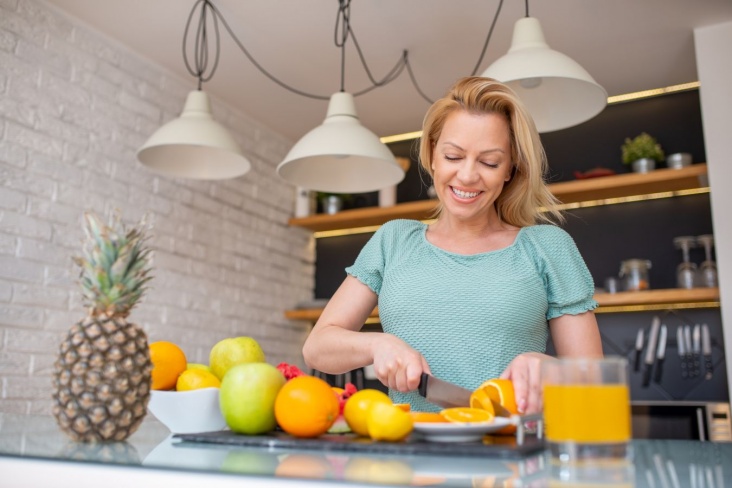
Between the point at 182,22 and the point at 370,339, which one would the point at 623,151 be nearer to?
the point at 182,22

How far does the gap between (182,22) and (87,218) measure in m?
2.60

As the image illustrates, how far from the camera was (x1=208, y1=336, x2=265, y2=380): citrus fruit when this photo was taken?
120cm

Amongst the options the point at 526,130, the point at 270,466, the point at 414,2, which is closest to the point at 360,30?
the point at 414,2

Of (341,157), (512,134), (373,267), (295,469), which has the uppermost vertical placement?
(341,157)

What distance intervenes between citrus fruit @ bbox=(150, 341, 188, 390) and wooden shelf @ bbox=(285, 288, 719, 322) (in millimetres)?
2196

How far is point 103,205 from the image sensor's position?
11.2ft

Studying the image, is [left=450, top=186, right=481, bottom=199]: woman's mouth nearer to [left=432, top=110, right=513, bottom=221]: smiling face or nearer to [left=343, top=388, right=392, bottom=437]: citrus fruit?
[left=432, top=110, right=513, bottom=221]: smiling face

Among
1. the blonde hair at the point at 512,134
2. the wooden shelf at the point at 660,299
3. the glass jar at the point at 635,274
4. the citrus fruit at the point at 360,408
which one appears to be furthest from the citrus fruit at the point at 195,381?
the glass jar at the point at 635,274

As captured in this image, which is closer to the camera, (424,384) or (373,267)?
(424,384)

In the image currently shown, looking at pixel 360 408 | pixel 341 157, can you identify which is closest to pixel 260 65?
pixel 341 157

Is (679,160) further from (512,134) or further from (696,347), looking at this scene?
(512,134)

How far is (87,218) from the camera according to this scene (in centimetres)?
96

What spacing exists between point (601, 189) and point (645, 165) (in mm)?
253

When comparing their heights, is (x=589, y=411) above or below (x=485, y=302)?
below
